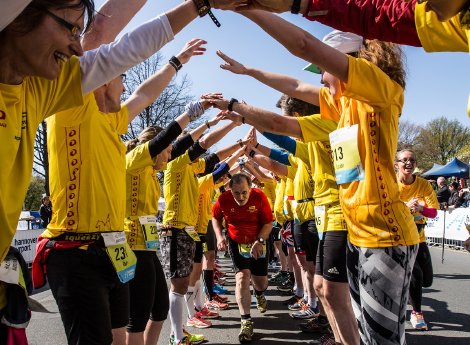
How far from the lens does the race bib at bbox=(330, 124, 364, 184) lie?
238 centimetres

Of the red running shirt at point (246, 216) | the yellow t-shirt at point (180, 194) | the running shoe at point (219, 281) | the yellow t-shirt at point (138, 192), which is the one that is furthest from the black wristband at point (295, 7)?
the running shoe at point (219, 281)

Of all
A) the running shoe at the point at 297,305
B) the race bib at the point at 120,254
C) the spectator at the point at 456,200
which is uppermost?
the spectator at the point at 456,200

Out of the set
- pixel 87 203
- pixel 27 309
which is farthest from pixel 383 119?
pixel 27 309

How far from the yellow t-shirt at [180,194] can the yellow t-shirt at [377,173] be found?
3.21m

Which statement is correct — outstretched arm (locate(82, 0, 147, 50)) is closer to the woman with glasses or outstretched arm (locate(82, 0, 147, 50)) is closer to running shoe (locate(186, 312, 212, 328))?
the woman with glasses

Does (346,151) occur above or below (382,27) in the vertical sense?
below

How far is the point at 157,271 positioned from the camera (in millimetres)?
3578

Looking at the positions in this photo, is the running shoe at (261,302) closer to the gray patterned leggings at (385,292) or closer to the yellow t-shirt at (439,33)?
the gray patterned leggings at (385,292)

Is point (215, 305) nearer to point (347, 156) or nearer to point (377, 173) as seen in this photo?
point (347, 156)

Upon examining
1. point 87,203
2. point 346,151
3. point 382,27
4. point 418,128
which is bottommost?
point 87,203

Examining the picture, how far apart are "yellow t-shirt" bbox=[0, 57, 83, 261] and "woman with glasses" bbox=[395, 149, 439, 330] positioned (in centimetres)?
470

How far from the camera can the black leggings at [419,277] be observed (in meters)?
5.29

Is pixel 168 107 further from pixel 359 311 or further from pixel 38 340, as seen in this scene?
pixel 359 311

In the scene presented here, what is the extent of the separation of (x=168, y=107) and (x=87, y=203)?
76.1ft
